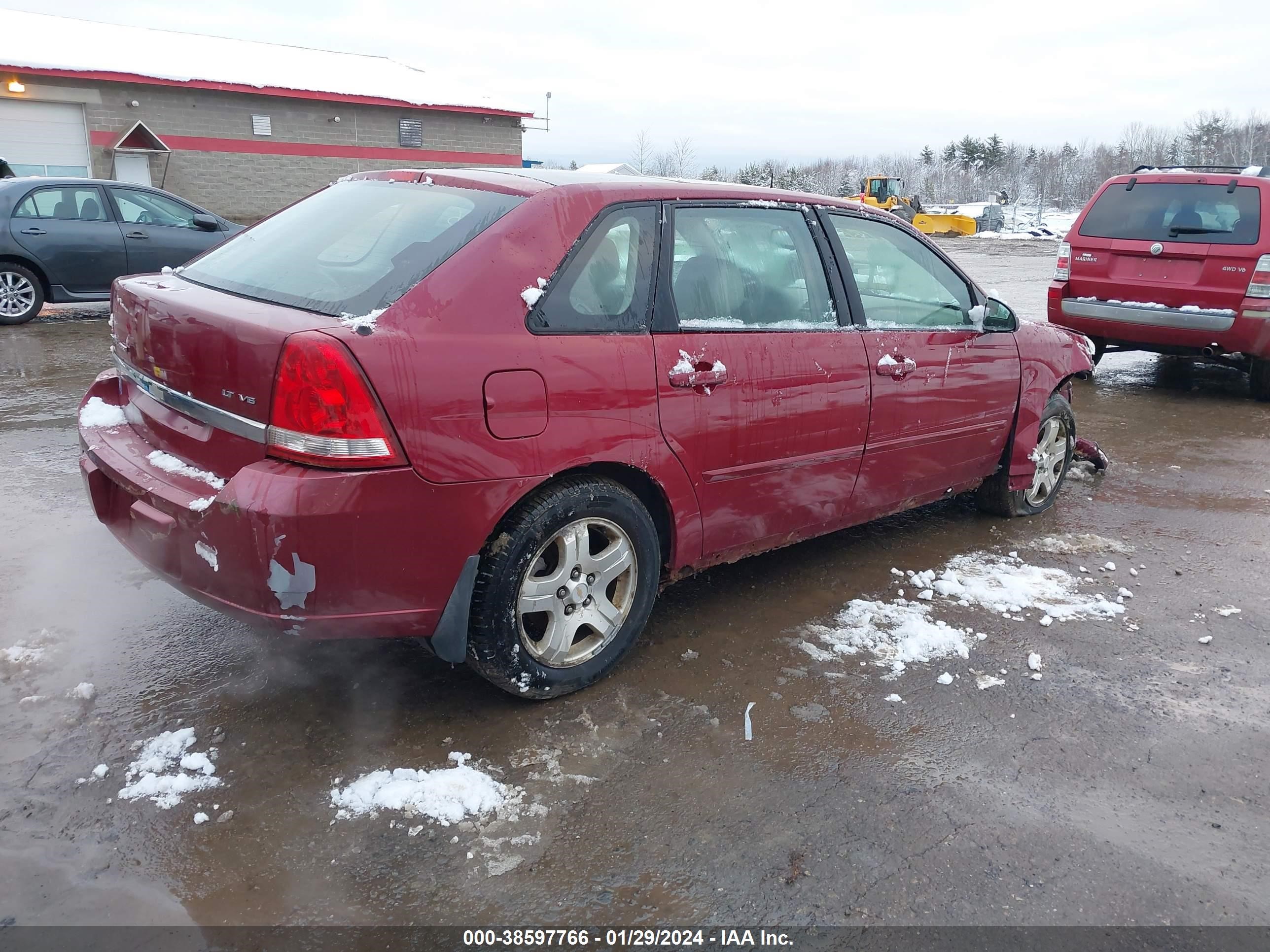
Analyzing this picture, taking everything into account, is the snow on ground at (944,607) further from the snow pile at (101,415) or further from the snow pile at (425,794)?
the snow pile at (101,415)

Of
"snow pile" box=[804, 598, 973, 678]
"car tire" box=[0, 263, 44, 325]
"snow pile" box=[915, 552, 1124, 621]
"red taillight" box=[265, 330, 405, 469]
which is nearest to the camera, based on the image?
"red taillight" box=[265, 330, 405, 469]

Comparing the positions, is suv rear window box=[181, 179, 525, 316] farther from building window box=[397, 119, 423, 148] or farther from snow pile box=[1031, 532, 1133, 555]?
building window box=[397, 119, 423, 148]

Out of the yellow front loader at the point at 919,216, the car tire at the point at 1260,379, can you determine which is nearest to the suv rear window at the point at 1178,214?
the car tire at the point at 1260,379

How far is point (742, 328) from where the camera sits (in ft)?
10.8

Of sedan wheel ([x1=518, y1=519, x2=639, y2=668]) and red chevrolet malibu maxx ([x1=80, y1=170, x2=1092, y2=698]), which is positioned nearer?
red chevrolet malibu maxx ([x1=80, y1=170, x2=1092, y2=698])

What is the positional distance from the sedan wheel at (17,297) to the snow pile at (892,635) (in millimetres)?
9325

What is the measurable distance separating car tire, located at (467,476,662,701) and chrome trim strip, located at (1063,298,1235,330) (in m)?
6.38

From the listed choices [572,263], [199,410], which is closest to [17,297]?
[199,410]

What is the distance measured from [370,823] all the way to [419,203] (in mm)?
1954

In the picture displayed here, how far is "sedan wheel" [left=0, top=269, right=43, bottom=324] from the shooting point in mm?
9266

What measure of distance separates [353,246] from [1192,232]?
24.2ft

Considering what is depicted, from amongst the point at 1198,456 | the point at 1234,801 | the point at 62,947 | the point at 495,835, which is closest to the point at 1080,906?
the point at 1234,801

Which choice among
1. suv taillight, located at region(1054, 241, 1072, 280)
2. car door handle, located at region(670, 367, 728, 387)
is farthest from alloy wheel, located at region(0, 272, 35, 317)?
suv taillight, located at region(1054, 241, 1072, 280)

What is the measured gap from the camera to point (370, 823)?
2426 millimetres
